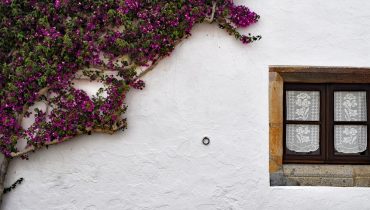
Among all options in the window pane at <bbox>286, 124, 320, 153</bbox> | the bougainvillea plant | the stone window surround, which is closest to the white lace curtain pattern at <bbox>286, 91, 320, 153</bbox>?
the window pane at <bbox>286, 124, 320, 153</bbox>

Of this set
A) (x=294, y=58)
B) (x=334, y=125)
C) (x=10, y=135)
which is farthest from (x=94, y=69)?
(x=334, y=125)

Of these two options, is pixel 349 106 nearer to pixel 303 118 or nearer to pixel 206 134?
pixel 303 118

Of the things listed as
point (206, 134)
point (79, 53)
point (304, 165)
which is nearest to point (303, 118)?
point (304, 165)

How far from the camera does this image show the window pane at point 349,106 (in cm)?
402

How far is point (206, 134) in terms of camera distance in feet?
12.5

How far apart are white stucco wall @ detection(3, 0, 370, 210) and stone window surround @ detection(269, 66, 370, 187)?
7cm

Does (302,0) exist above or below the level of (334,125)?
above

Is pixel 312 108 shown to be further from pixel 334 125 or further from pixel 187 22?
pixel 187 22

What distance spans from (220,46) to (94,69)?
1.04m

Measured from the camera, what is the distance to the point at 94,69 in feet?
12.4

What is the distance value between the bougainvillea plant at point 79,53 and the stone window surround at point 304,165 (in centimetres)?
45

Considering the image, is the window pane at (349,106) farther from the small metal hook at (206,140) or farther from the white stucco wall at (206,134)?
the small metal hook at (206,140)

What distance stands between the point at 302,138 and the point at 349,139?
41 centimetres

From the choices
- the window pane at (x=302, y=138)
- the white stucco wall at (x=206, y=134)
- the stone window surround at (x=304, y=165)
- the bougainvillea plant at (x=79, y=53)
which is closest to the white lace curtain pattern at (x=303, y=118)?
the window pane at (x=302, y=138)
